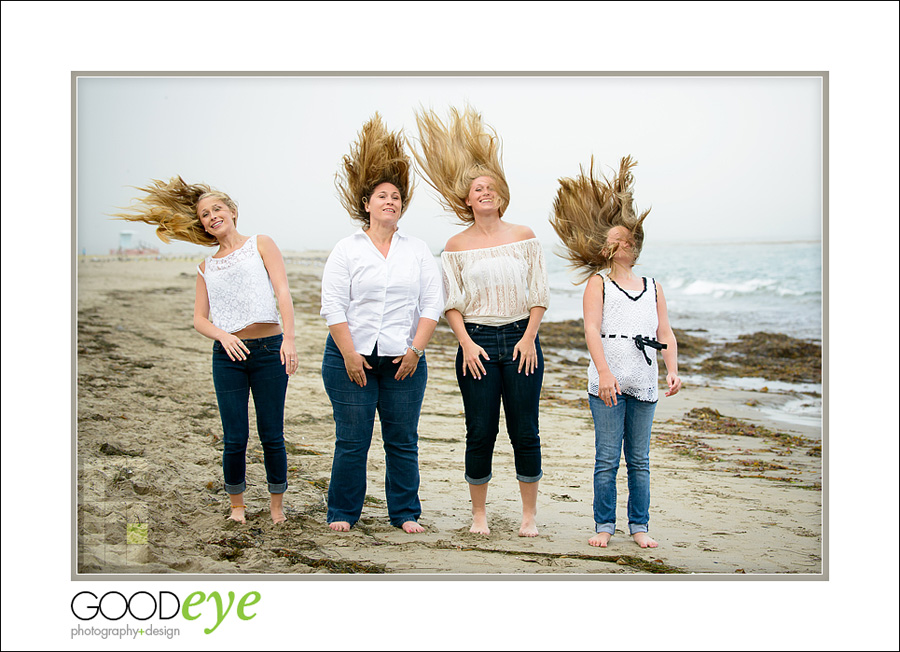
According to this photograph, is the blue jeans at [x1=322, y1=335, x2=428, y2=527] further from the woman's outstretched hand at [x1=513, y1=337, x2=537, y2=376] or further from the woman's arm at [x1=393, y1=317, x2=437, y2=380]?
the woman's outstretched hand at [x1=513, y1=337, x2=537, y2=376]

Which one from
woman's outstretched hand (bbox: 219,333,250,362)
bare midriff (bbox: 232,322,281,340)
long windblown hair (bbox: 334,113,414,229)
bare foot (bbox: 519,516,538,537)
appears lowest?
bare foot (bbox: 519,516,538,537)

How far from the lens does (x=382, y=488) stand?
4293 millimetres

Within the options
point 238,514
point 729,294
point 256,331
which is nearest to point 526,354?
point 256,331

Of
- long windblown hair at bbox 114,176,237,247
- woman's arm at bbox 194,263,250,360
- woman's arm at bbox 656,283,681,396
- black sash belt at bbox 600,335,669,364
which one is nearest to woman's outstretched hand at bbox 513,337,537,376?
black sash belt at bbox 600,335,669,364

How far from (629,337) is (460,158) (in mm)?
1084

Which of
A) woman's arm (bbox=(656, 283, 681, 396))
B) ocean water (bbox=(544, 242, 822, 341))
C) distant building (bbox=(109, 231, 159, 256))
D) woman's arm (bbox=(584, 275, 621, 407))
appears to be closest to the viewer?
woman's arm (bbox=(584, 275, 621, 407))

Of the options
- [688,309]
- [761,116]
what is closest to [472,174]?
[761,116]

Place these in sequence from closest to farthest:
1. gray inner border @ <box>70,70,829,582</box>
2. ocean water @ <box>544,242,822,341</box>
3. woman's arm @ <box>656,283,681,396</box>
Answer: woman's arm @ <box>656,283,681,396</box>
gray inner border @ <box>70,70,829,582</box>
ocean water @ <box>544,242,822,341</box>

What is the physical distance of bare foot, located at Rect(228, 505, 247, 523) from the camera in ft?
12.2

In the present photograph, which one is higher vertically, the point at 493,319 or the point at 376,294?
the point at 376,294

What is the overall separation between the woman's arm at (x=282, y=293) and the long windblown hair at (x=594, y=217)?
1.25 meters

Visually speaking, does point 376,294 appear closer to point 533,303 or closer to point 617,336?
point 533,303

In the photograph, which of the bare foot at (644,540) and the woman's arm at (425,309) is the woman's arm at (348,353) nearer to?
the woman's arm at (425,309)

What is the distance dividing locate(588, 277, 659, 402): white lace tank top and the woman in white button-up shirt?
2.41ft
